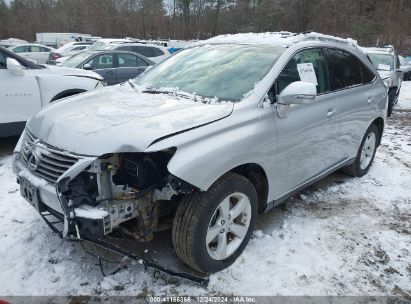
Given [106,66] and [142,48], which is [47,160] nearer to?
[106,66]

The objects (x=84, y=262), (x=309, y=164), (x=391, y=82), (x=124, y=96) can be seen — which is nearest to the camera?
(x=84, y=262)

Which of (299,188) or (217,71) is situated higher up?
(217,71)

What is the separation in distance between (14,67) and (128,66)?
19.2 feet

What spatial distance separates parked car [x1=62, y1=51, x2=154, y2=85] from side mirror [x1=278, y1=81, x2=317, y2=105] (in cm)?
770

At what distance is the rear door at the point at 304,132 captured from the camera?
11.1 feet

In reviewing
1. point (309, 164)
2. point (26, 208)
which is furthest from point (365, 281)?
point (26, 208)

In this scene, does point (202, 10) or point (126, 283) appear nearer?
point (126, 283)

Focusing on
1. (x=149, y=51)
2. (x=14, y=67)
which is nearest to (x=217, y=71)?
(x=14, y=67)

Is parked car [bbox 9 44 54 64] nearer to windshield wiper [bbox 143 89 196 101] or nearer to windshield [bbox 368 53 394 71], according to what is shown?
windshield [bbox 368 53 394 71]

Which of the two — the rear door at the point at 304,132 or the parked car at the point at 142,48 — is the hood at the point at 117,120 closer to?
the rear door at the point at 304,132

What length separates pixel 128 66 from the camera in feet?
35.8

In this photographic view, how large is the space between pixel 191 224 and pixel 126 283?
29.4 inches

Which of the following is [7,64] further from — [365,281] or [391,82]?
[391,82]

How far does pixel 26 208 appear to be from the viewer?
3.94m
